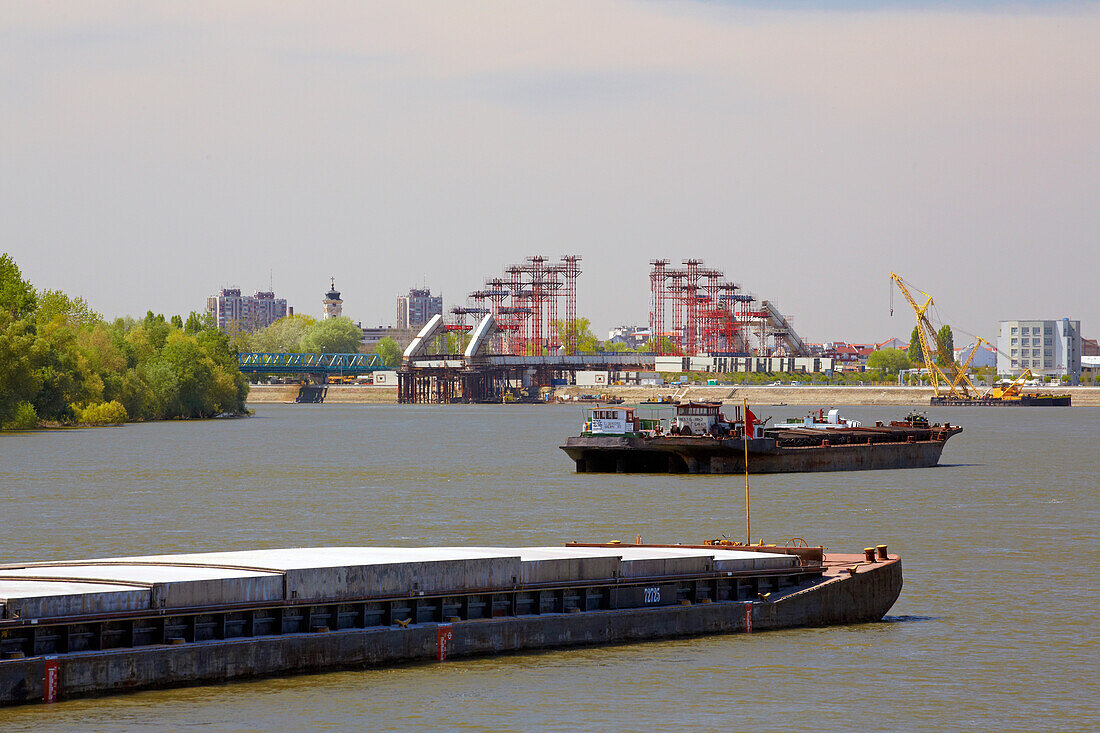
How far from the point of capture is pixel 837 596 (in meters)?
35.4

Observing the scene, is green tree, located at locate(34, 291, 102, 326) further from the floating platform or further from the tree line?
the floating platform

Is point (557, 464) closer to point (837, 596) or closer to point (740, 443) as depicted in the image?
point (740, 443)

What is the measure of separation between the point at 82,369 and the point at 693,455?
9228 cm

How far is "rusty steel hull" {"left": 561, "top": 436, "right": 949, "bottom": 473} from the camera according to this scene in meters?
93.0

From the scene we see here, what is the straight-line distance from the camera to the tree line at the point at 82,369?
470 feet

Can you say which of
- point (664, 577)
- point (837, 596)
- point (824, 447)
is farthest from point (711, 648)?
point (824, 447)

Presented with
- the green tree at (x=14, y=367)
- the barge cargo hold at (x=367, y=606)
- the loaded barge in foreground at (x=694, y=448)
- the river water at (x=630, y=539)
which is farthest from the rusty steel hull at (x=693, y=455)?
the green tree at (x=14, y=367)

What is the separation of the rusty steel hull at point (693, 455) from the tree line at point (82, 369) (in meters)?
68.6

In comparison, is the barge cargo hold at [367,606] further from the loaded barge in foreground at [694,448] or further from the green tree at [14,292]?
the green tree at [14,292]

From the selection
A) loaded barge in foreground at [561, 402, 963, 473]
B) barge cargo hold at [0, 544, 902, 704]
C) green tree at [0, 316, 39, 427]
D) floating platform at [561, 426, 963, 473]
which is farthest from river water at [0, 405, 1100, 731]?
green tree at [0, 316, 39, 427]

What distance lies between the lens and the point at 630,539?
53562 mm

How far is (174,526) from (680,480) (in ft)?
126

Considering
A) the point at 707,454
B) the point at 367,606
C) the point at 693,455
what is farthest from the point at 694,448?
the point at 367,606

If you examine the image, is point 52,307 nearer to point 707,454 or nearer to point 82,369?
point 82,369
